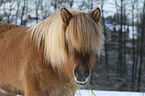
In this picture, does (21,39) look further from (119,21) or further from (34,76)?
(119,21)

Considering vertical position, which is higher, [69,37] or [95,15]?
[95,15]

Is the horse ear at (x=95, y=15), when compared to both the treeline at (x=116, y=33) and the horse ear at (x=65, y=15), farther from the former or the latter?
the treeline at (x=116, y=33)

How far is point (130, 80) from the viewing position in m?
8.11

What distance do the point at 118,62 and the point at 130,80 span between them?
1.20m

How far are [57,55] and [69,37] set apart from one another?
310 millimetres

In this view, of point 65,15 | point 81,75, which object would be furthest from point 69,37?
point 81,75

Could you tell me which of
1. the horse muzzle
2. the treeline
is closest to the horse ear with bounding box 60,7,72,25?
the horse muzzle

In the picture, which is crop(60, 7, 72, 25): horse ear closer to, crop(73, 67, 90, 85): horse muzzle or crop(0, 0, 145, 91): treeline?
crop(73, 67, 90, 85): horse muzzle

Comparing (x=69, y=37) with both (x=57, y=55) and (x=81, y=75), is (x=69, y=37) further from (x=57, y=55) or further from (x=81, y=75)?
(x=81, y=75)

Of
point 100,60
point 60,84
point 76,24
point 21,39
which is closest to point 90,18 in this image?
point 76,24

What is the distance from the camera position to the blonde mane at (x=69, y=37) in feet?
5.64

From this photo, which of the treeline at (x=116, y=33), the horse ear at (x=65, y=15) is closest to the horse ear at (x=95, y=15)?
the horse ear at (x=65, y=15)

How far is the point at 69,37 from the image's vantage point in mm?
1765

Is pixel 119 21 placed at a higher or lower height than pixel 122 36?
higher
